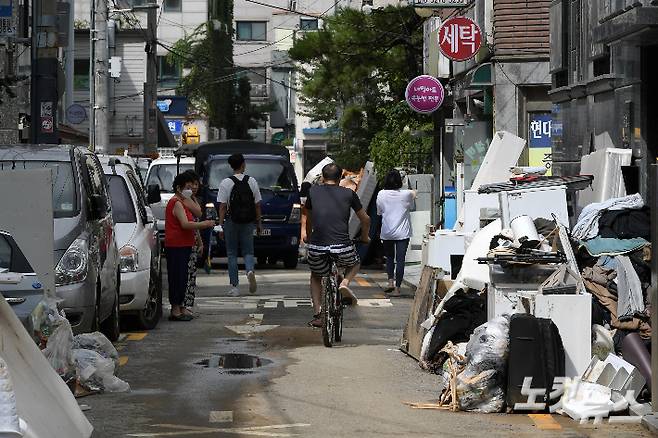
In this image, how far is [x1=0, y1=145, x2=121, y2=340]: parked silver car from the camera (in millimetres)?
13070

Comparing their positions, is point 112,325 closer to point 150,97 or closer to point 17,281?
point 17,281

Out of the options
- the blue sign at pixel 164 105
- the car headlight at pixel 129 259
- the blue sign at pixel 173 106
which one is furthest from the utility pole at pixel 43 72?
the blue sign at pixel 173 106

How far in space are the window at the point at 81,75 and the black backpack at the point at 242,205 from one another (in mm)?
50492

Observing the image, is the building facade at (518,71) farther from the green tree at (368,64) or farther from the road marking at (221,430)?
the road marking at (221,430)

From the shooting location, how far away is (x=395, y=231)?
21.5m

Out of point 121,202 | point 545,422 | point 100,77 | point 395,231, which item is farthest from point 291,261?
point 545,422

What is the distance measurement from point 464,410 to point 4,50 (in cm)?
1659

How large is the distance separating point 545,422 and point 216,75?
252ft

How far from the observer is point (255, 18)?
10350 centimetres

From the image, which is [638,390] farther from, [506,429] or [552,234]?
[552,234]

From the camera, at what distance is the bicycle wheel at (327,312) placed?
14219 millimetres

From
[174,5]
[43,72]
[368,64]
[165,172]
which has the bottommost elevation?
[165,172]

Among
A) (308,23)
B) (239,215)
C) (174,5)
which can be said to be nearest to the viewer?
(239,215)

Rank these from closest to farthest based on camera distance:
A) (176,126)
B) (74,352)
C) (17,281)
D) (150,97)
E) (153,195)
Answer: (17,281) < (74,352) < (153,195) < (150,97) < (176,126)
